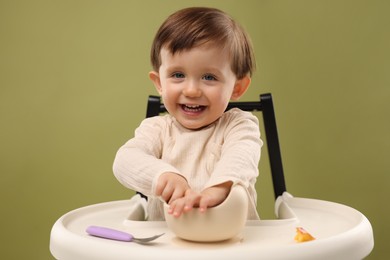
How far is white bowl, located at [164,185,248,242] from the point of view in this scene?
0.67m

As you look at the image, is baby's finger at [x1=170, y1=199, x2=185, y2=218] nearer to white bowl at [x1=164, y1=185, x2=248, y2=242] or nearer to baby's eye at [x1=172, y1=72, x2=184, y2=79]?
white bowl at [x1=164, y1=185, x2=248, y2=242]

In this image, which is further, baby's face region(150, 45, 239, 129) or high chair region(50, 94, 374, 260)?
baby's face region(150, 45, 239, 129)

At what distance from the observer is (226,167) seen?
0.74 meters

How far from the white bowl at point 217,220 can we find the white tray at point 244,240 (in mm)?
19

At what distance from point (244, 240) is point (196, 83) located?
0.27 meters

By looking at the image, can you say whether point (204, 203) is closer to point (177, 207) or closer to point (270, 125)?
point (177, 207)

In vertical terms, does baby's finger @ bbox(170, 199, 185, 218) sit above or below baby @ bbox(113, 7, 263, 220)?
below

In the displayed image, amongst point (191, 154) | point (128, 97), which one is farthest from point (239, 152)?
point (128, 97)

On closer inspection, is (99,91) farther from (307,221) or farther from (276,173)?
(307,221)

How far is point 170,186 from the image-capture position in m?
0.71

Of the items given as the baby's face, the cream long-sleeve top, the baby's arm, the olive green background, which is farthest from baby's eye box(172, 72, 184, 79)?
the olive green background

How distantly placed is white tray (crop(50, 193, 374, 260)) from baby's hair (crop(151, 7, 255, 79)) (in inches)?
11.7

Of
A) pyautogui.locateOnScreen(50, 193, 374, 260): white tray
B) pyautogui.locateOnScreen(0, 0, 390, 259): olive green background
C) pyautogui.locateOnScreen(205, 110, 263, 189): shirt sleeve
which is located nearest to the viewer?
pyautogui.locateOnScreen(50, 193, 374, 260): white tray

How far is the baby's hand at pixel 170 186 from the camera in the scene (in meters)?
0.69
